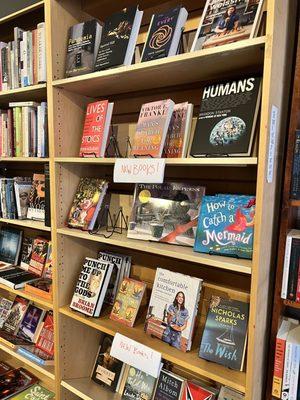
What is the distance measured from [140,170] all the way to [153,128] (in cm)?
18

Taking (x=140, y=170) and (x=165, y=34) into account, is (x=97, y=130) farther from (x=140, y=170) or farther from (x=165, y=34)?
(x=165, y=34)

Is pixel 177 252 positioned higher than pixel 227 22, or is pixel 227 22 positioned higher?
pixel 227 22

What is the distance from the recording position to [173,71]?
3.64 feet

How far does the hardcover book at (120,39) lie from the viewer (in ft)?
3.80

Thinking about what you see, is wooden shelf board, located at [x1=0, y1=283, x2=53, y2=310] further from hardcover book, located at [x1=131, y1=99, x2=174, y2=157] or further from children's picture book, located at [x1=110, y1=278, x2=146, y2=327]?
hardcover book, located at [x1=131, y1=99, x2=174, y2=157]

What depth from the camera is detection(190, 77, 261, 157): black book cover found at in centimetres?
95

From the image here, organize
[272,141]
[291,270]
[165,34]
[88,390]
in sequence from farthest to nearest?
[88,390]
[165,34]
[291,270]
[272,141]

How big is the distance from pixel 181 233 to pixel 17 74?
1.20 metres

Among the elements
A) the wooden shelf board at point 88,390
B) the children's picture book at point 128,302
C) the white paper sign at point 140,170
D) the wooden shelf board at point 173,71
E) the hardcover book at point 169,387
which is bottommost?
the wooden shelf board at point 88,390

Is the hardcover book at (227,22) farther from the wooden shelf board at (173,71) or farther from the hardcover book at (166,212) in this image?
the hardcover book at (166,212)

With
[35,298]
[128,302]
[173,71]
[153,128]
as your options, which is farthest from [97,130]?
[35,298]

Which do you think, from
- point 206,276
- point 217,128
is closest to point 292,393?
point 206,276

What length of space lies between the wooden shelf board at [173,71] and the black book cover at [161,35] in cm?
6

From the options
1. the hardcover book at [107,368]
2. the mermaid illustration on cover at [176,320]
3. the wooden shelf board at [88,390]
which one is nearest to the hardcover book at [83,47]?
the mermaid illustration on cover at [176,320]
